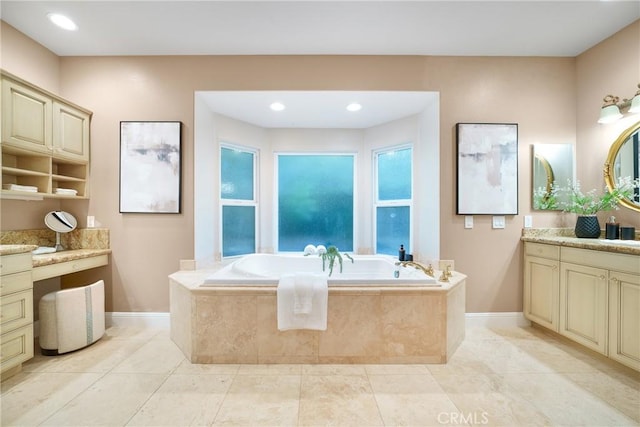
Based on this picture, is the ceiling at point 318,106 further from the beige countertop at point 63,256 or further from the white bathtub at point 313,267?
the beige countertop at point 63,256

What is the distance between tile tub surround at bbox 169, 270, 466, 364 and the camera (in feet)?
6.50

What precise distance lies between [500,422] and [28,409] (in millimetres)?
2597

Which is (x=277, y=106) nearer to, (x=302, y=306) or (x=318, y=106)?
(x=318, y=106)

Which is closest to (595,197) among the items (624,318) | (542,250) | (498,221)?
(542,250)

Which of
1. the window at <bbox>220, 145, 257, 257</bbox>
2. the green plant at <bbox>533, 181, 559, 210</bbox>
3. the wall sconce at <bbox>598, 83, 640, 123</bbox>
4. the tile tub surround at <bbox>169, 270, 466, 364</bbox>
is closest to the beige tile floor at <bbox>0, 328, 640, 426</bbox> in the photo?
the tile tub surround at <bbox>169, 270, 466, 364</bbox>

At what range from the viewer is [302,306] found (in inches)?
75.8

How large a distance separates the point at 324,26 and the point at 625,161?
2.78m

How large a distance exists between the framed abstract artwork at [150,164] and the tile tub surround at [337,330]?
115 cm

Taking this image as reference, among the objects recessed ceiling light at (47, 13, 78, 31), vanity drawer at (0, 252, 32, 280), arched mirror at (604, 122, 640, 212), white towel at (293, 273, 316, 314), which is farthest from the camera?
arched mirror at (604, 122, 640, 212)

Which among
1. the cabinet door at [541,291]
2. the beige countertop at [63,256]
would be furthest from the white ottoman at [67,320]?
the cabinet door at [541,291]

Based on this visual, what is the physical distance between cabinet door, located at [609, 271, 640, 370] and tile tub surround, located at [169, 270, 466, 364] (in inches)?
43.1

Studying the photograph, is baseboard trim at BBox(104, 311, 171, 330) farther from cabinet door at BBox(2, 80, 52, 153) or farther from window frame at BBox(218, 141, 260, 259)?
cabinet door at BBox(2, 80, 52, 153)

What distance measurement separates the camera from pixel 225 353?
6.51 feet

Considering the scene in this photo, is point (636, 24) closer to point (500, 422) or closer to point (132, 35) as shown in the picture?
point (500, 422)
